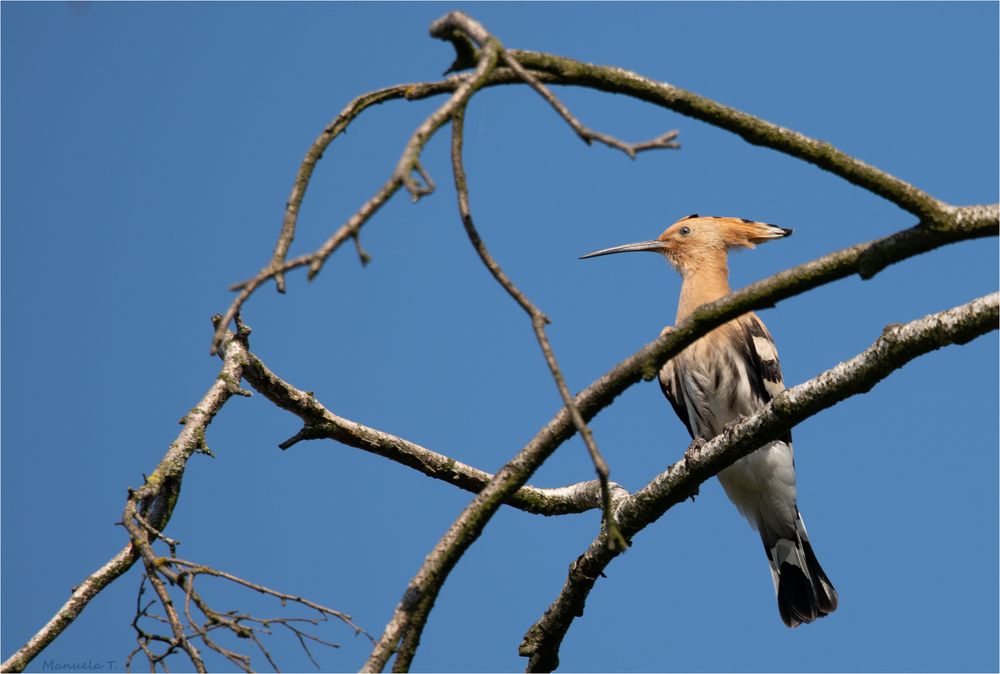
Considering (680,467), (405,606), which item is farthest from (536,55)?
(680,467)

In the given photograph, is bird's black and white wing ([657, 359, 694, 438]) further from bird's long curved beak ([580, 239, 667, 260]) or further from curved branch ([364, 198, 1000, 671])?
curved branch ([364, 198, 1000, 671])

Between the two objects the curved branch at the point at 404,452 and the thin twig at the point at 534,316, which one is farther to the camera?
the curved branch at the point at 404,452

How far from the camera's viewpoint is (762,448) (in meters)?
4.97

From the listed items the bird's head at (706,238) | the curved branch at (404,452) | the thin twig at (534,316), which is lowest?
the thin twig at (534,316)

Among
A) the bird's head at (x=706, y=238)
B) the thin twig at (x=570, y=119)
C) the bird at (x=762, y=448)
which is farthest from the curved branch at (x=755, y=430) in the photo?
the bird's head at (x=706, y=238)

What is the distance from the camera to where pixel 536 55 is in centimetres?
212

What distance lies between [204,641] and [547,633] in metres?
1.56

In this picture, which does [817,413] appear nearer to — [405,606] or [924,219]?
[924,219]

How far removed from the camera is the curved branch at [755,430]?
97.0 inches

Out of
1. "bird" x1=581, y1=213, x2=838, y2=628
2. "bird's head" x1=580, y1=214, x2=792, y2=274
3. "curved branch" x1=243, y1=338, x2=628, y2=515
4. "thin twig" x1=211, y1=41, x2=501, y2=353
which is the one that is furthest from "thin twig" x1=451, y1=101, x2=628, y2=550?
"bird's head" x1=580, y1=214, x2=792, y2=274

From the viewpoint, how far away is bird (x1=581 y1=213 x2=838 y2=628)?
5.08 metres

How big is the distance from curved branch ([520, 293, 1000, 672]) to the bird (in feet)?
6.10

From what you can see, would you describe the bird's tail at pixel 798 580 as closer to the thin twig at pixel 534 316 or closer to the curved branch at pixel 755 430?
the curved branch at pixel 755 430

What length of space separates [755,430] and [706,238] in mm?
3088
